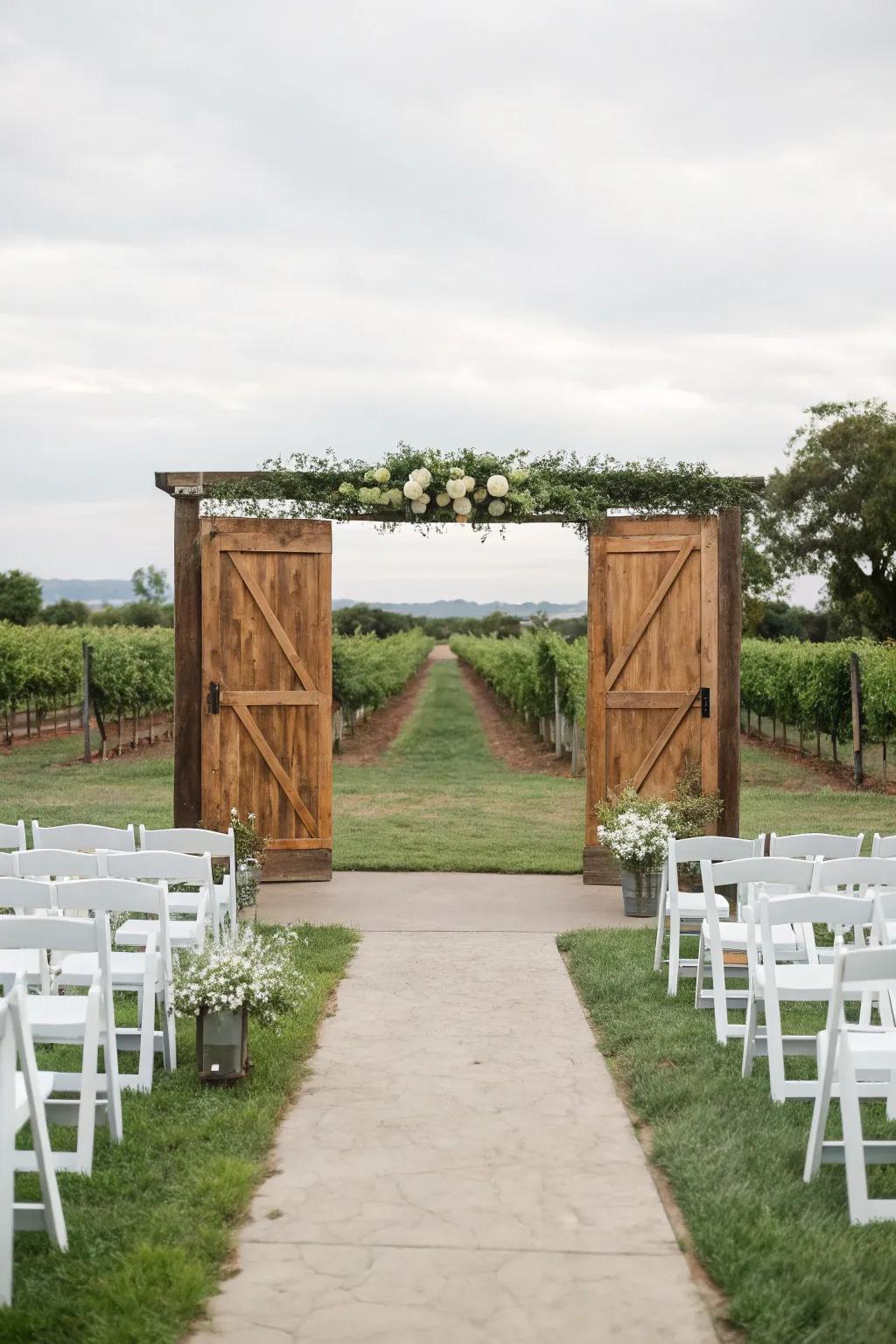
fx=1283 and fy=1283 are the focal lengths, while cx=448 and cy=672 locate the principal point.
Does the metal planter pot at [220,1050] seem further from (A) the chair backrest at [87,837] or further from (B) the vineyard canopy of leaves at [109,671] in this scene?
(B) the vineyard canopy of leaves at [109,671]

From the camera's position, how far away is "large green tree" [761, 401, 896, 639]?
1593 inches

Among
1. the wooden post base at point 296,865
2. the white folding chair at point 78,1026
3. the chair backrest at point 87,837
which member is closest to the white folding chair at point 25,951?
the white folding chair at point 78,1026

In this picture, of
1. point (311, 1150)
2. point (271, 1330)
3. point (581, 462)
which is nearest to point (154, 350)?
point (581, 462)

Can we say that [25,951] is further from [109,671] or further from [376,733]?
[376,733]

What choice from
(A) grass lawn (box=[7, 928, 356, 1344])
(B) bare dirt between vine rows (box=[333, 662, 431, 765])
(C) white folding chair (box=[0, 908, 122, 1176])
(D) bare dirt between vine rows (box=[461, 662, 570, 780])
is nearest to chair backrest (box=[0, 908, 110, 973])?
(C) white folding chair (box=[0, 908, 122, 1176])

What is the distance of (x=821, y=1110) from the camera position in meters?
3.68

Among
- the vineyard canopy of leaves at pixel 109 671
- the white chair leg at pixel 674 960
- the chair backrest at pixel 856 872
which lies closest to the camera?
the chair backrest at pixel 856 872

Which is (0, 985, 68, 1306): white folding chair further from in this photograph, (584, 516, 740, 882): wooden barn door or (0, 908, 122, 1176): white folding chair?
(584, 516, 740, 882): wooden barn door

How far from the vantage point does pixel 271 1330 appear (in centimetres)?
286

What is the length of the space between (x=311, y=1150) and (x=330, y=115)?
341 inches

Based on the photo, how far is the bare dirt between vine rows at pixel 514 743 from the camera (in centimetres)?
1898

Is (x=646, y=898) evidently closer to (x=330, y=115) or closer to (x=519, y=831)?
(x=519, y=831)

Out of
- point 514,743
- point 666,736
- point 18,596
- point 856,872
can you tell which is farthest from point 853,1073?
point 18,596

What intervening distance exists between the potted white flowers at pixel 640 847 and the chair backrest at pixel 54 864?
3752 millimetres
